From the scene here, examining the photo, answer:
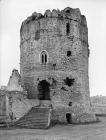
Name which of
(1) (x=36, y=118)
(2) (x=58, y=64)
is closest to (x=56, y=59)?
(2) (x=58, y=64)

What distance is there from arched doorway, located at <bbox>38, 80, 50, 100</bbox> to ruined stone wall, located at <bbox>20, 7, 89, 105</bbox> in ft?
1.74

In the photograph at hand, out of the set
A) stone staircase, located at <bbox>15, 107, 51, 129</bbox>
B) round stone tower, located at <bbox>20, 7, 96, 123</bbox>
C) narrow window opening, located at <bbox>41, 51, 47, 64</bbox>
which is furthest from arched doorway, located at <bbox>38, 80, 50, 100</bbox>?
stone staircase, located at <bbox>15, 107, 51, 129</bbox>

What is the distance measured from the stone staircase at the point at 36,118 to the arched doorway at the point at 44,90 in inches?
115

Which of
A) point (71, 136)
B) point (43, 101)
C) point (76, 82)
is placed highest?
point (76, 82)

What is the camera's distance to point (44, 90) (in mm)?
29062

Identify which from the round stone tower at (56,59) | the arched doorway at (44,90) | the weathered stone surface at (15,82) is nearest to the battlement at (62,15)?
the round stone tower at (56,59)

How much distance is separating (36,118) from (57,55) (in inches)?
273

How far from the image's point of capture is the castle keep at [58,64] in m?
27.2

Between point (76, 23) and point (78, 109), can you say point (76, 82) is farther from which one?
point (76, 23)

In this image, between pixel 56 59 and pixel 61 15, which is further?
pixel 61 15

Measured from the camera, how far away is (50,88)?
27.2 meters

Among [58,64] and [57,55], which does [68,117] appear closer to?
[58,64]

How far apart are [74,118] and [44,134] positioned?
8.19 m

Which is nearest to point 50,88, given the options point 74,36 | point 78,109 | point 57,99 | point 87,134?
point 57,99
